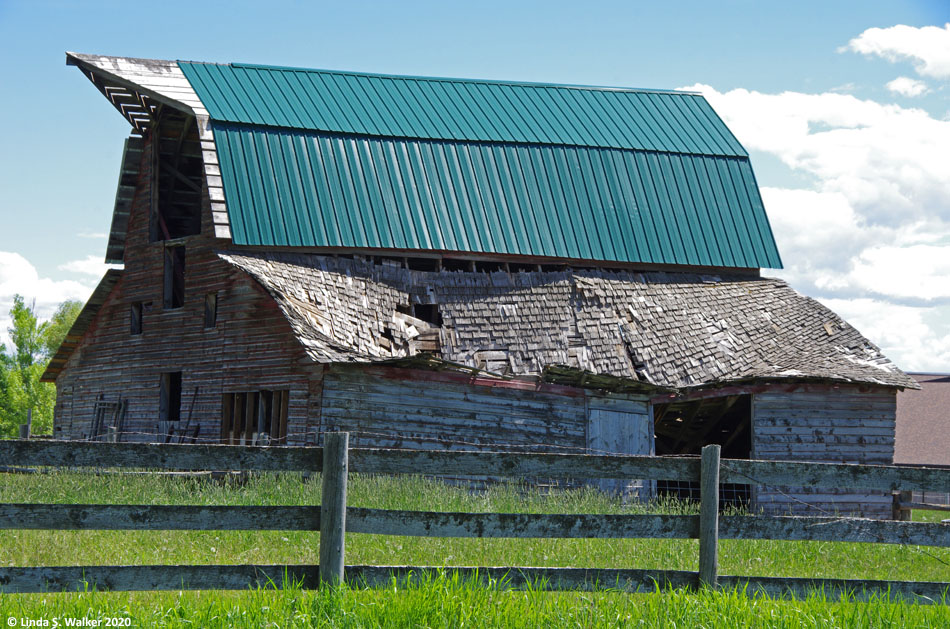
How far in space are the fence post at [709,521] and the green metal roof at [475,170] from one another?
16.5 meters

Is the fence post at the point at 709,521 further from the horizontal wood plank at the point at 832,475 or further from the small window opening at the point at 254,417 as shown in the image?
the small window opening at the point at 254,417

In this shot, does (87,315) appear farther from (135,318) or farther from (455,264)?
(455,264)

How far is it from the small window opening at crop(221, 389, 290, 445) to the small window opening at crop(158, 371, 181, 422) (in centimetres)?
227

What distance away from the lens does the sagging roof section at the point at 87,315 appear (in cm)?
2656

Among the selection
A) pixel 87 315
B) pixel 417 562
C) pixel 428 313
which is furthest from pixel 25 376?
pixel 417 562

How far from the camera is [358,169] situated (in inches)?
995

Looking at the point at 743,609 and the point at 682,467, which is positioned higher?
the point at 682,467

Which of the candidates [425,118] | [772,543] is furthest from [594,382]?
[425,118]

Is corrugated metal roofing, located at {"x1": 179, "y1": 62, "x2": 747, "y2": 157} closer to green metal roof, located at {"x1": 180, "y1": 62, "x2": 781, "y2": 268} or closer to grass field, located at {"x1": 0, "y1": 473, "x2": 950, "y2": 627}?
green metal roof, located at {"x1": 180, "y1": 62, "x2": 781, "y2": 268}

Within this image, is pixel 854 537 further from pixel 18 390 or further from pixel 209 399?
pixel 18 390

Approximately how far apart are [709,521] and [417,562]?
3694 mm

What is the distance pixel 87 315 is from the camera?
89.1 ft

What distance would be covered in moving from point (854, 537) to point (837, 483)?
17.2 inches

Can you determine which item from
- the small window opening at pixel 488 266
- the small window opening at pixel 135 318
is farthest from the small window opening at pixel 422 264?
the small window opening at pixel 135 318
